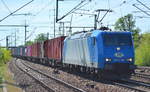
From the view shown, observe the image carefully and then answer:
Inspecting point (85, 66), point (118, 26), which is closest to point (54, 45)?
point (85, 66)

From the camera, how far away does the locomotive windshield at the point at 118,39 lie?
22734 mm

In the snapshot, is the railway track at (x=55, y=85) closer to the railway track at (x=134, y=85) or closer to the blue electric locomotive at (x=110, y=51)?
the blue electric locomotive at (x=110, y=51)

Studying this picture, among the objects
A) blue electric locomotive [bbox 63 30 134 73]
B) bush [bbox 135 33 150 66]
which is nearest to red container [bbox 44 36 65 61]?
bush [bbox 135 33 150 66]

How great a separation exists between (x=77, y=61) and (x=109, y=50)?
227 inches

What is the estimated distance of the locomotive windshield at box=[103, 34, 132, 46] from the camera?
74.6ft

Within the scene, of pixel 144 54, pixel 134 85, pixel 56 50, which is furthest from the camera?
pixel 144 54

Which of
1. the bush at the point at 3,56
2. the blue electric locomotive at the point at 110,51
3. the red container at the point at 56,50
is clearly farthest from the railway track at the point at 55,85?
the bush at the point at 3,56

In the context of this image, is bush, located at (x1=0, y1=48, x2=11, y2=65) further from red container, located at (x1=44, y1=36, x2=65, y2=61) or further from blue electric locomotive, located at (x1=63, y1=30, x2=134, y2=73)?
blue electric locomotive, located at (x1=63, y1=30, x2=134, y2=73)

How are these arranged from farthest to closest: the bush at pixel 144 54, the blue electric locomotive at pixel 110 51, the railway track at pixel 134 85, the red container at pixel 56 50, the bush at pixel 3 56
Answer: the bush at pixel 144 54 → the bush at pixel 3 56 → the red container at pixel 56 50 → the blue electric locomotive at pixel 110 51 → the railway track at pixel 134 85

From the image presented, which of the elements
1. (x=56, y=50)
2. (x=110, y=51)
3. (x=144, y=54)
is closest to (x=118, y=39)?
(x=110, y=51)

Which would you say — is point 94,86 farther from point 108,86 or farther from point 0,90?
point 0,90

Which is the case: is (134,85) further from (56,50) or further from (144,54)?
(144,54)

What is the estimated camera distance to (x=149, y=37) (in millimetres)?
48406

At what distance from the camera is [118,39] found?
22859mm
